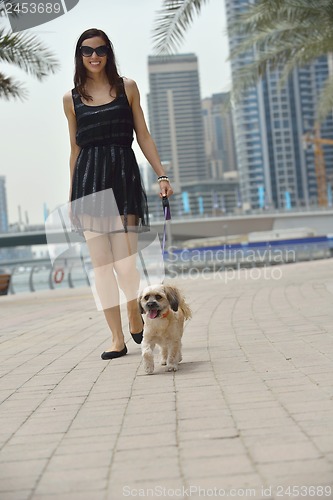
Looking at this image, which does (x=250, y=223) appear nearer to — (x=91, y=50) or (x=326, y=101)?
(x=326, y=101)

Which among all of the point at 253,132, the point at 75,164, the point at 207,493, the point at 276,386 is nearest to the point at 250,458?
the point at 207,493

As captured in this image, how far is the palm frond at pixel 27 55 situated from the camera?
752 inches

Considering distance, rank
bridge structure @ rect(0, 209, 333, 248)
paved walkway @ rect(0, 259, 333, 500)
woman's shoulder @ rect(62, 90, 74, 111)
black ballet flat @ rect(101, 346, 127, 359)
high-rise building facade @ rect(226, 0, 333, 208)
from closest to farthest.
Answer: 1. paved walkway @ rect(0, 259, 333, 500)
2. woman's shoulder @ rect(62, 90, 74, 111)
3. black ballet flat @ rect(101, 346, 127, 359)
4. bridge structure @ rect(0, 209, 333, 248)
5. high-rise building facade @ rect(226, 0, 333, 208)

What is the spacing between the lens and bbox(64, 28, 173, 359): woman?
630cm

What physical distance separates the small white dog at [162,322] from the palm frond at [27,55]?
47.3ft

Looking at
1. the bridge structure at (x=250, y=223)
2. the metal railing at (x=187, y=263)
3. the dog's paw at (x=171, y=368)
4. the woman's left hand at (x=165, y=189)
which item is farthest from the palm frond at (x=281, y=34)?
the bridge structure at (x=250, y=223)

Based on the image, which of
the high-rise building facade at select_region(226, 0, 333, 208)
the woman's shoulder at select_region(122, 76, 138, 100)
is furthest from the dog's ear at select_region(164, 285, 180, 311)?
the high-rise building facade at select_region(226, 0, 333, 208)

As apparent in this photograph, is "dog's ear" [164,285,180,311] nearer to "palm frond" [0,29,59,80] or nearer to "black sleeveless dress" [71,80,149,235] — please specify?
"black sleeveless dress" [71,80,149,235]

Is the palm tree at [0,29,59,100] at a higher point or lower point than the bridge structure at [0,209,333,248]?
higher

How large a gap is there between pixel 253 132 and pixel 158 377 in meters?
180

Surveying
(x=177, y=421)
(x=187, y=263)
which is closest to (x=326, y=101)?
(x=187, y=263)

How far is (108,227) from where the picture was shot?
20.9ft

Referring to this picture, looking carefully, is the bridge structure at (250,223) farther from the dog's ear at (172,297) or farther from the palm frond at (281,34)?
the dog's ear at (172,297)

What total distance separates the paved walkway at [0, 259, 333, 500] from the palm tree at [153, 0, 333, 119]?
903cm
